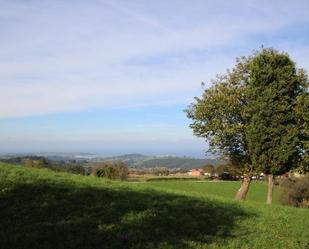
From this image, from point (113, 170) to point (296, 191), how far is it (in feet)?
93.9

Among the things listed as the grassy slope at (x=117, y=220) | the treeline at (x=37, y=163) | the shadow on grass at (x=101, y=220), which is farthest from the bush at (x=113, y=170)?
the shadow on grass at (x=101, y=220)

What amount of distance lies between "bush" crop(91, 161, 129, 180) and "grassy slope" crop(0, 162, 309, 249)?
45.1 metres

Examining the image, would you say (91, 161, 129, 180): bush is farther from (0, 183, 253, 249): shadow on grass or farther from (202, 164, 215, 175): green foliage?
(0, 183, 253, 249): shadow on grass

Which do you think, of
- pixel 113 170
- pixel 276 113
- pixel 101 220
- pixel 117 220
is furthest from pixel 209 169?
pixel 101 220

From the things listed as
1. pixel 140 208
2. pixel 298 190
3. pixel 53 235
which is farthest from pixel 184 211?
pixel 298 190

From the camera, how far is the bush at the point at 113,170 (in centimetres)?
6184

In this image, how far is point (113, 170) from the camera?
66.3m

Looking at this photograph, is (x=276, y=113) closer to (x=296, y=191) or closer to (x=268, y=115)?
(x=268, y=115)

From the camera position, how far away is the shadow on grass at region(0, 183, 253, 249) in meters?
Result: 9.95

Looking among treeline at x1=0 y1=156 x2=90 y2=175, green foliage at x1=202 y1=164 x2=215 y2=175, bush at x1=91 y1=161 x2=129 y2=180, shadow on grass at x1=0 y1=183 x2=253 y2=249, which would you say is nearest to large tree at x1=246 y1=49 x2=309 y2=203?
treeline at x1=0 y1=156 x2=90 y2=175

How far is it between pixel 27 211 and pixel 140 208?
332 centimetres

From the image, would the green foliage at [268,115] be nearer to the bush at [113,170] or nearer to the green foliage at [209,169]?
the bush at [113,170]

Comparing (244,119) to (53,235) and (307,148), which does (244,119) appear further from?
(53,235)

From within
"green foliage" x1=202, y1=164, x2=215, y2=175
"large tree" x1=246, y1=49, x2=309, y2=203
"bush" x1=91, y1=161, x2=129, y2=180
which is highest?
"large tree" x1=246, y1=49, x2=309, y2=203
